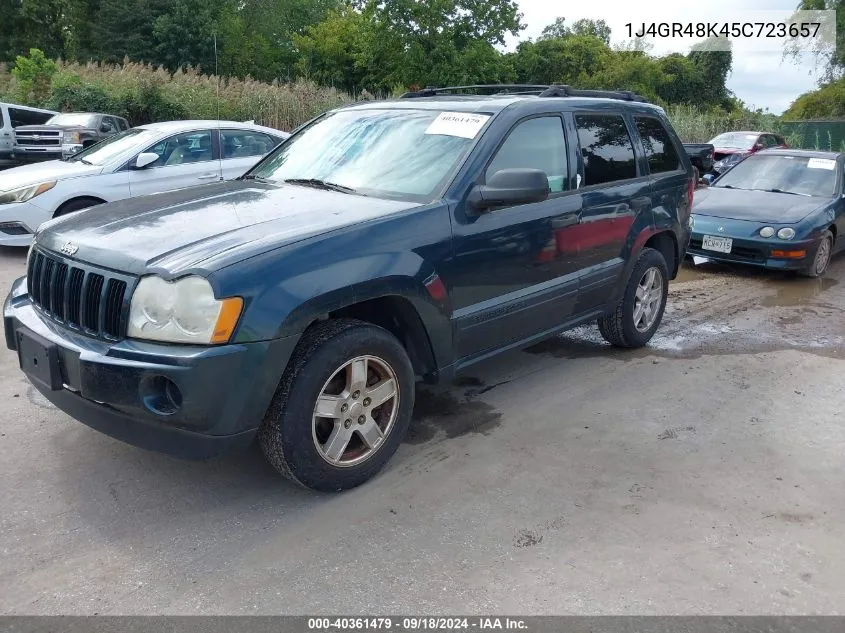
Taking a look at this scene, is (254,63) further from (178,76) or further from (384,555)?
(384,555)

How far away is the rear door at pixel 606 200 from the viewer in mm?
4727

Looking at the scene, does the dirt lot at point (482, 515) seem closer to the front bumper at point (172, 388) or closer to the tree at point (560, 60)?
the front bumper at point (172, 388)

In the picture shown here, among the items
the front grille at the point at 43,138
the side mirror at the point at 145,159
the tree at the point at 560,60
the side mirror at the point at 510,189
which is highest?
the tree at the point at 560,60

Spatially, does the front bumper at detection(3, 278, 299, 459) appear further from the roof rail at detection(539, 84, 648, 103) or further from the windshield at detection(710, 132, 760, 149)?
the windshield at detection(710, 132, 760, 149)

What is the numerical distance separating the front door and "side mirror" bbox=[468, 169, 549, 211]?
0.09 meters

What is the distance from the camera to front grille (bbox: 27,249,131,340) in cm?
299

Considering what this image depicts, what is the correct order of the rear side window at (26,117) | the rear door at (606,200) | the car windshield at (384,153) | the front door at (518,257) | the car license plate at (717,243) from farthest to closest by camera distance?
the rear side window at (26,117) → the car license plate at (717,243) → the rear door at (606,200) → the car windshield at (384,153) → the front door at (518,257)

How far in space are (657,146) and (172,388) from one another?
14.1 ft

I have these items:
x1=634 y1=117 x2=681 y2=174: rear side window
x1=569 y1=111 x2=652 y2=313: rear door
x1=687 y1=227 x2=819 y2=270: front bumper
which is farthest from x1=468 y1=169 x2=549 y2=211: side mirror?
x1=687 y1=227 x2=819 y2=270: front bumper

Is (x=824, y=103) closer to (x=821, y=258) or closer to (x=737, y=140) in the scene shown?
(x=737, y=140)

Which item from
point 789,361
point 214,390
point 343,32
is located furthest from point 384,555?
point 343,32

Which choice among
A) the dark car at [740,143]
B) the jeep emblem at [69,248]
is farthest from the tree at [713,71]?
the jeep emblem at [69,248]

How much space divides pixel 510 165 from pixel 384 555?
7.62 ft

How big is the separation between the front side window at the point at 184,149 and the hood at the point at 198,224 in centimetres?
499
